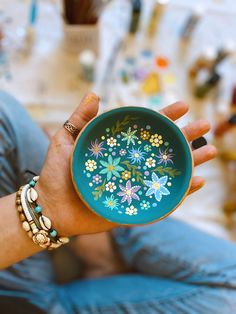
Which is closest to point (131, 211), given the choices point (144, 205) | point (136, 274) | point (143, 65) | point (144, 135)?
point (144, 205)

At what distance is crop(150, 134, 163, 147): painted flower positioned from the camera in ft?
1.94

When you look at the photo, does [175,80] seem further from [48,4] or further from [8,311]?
[8,311]

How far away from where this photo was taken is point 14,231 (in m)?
0.58

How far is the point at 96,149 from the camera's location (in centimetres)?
58

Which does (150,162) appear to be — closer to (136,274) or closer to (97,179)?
(97,179)

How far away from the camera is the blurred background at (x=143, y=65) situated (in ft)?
2.91

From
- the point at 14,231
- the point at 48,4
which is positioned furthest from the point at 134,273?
the point at 48,4

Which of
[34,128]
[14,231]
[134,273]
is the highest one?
[34,128]

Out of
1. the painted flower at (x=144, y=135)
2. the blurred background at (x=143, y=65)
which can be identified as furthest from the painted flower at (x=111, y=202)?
the blurred background at (x=143, y=65)

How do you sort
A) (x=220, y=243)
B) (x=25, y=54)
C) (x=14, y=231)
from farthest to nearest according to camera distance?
(x=25, y=54) < (x=220, y=243) < (x=14, y=231)

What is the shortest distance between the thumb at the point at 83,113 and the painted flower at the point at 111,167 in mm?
66

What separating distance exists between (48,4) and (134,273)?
2.33ft

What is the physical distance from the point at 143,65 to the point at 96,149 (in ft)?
1.42

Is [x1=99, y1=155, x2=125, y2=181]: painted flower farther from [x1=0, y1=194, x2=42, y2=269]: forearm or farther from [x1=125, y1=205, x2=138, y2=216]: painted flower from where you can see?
[x1=0, y1=194, x2=42, y2=269]: forearm
